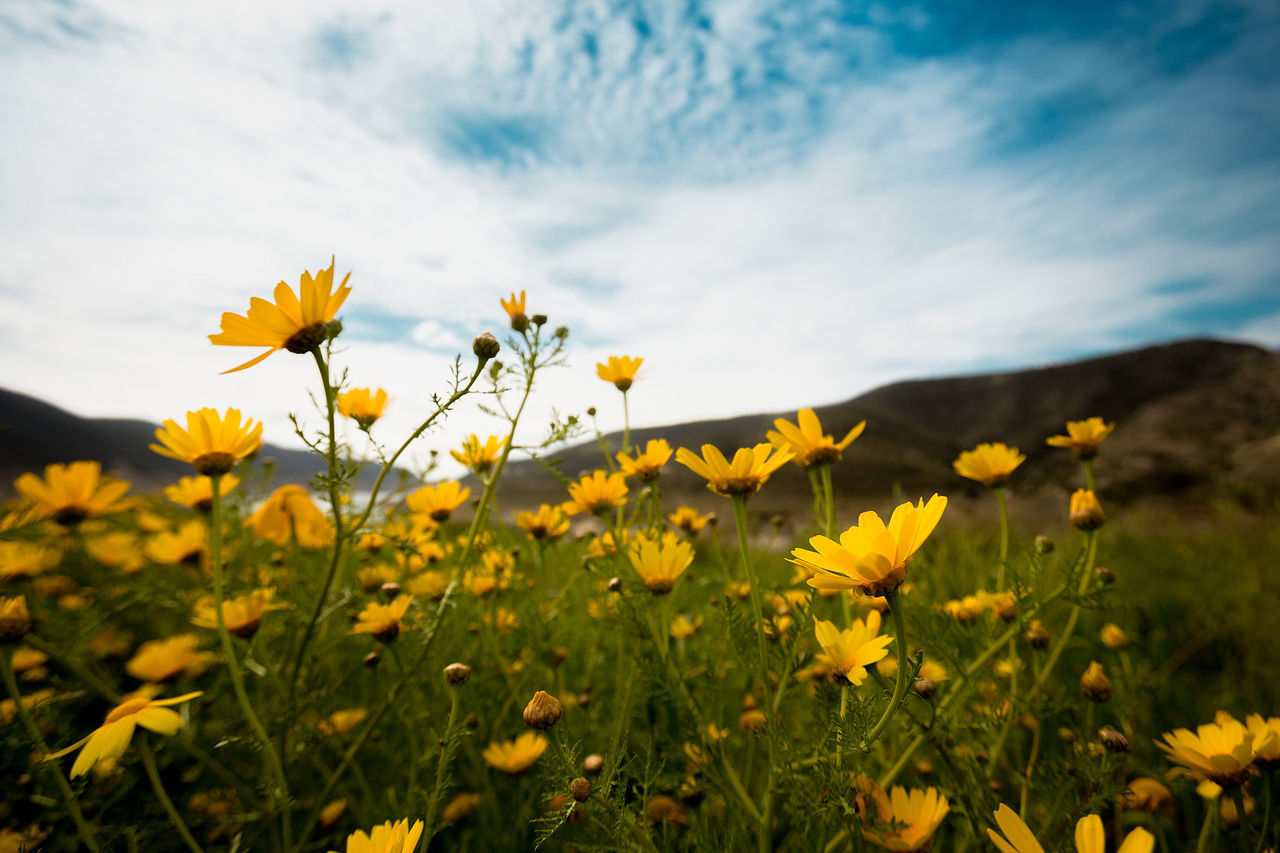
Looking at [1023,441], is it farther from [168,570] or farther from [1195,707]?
[168,570]

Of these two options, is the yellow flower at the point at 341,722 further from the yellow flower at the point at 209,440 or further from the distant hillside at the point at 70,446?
the distant hillside at the point at 70,446

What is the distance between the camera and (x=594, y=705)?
47.6 inches

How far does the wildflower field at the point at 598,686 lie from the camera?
2.23ft

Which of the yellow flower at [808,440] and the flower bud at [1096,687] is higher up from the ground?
the yellow flower at [808,440]

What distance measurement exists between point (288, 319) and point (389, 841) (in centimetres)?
61

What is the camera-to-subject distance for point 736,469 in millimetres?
796

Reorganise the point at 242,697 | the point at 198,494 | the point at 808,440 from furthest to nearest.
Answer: the point at 198,494 → the point at 808,440 → the point at 242,697

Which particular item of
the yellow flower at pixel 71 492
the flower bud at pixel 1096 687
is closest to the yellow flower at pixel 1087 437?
the flower bud at pixel 1096 687

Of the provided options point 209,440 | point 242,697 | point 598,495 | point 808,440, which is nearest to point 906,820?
point 808,440

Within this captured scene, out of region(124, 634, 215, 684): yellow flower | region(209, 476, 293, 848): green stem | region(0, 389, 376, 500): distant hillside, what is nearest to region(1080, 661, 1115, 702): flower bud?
region(209, 476, 293, 848): green stem

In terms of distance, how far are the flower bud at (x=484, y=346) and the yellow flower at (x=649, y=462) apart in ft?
1.38

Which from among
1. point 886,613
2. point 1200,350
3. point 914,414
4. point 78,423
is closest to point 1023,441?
point 914,414

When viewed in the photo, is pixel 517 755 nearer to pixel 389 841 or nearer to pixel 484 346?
pixel 389 841

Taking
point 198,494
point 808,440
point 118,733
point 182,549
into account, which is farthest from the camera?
point 182,549
